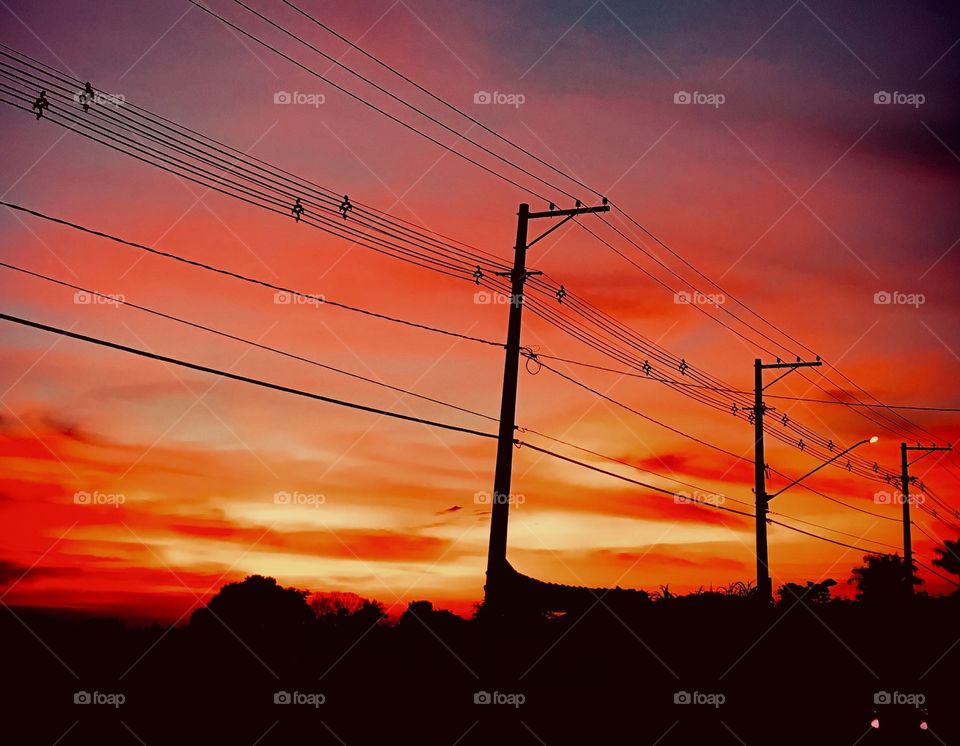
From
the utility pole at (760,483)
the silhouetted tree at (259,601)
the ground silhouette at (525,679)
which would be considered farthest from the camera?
the silhouetted tree at (259,601)

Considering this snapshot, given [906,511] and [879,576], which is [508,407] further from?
[879,576]

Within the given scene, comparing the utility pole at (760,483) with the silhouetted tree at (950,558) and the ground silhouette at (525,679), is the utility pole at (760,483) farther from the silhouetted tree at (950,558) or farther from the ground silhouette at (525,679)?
the silhouetted tree at (950,558)

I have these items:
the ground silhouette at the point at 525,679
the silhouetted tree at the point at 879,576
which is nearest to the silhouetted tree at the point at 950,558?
the silhouetted tree at the point at 879,576

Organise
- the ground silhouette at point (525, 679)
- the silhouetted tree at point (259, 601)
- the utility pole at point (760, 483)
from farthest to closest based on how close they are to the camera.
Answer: the silhouetted tree at point (259, 601) < the utility pole at point (760, 483) < the ground silhouette at point (525, 679)

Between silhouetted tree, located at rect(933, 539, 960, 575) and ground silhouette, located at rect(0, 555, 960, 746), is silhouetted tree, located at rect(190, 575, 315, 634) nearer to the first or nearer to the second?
ground silhouette, located at rect(0, 555, 960, 746)

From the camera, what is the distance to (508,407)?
780 inches

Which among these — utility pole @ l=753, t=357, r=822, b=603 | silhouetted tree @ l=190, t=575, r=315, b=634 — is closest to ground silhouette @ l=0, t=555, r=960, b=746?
utility pole @ l=753, t=357, r=822, b=603

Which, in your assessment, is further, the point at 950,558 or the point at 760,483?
the point at 950,558

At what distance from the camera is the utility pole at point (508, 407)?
741 inches

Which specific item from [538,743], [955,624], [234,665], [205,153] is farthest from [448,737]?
[955,624]

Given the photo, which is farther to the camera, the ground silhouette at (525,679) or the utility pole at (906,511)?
the utility pole at (906,511)

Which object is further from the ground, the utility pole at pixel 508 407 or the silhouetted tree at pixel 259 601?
the utility pole at pixel 508 407

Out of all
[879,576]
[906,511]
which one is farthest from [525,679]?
[879,576]

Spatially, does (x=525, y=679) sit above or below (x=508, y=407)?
below
